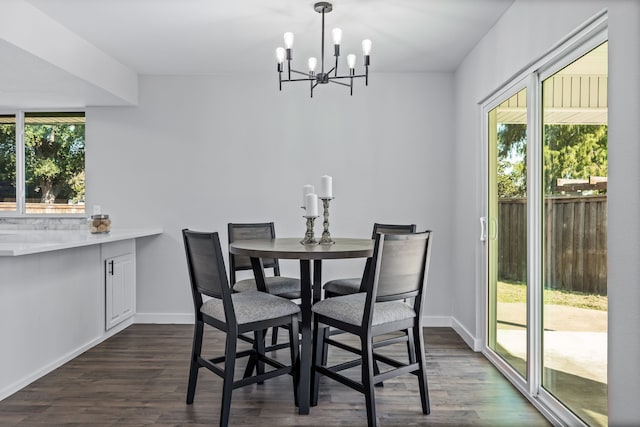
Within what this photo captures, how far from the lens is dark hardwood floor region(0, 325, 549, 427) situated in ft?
7.73

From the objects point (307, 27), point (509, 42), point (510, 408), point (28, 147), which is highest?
point (307, 27)

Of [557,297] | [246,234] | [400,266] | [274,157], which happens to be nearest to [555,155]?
[557,297]

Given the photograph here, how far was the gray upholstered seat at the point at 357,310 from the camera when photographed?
7.55 ft

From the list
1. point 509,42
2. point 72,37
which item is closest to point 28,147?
point 72,37

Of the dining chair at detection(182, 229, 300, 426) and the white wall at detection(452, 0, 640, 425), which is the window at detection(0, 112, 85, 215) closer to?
the dining chair at detection(182, 229, 300, 426)

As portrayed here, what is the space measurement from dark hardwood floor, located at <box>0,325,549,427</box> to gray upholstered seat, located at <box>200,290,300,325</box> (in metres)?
0.53

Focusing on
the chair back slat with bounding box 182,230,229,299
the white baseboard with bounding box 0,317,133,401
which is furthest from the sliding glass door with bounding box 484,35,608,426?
the white baseboard with bounding box 0,317,133,401

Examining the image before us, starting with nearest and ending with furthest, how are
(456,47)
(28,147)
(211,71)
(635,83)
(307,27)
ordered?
(635,83) → (307,27) → (456,47) → (211,71) → (28,147)

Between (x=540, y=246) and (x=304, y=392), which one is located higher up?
(x=540, y=246)

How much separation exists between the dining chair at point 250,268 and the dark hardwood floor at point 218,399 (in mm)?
569

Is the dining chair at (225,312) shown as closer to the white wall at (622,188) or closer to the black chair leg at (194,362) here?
the black chair leg at (194,362)

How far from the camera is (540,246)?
2.55m

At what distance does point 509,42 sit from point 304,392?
2.41 metres

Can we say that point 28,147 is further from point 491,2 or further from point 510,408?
point 510,408
